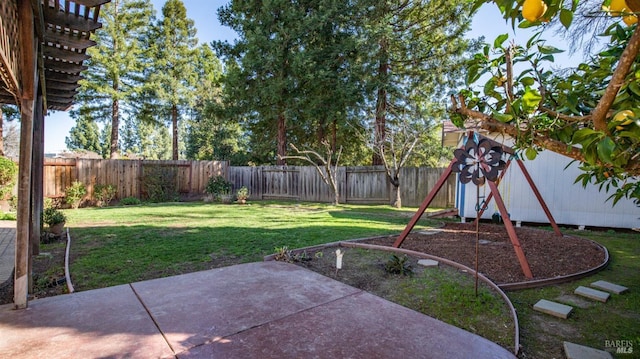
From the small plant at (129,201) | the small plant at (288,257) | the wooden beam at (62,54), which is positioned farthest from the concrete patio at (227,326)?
the small plant at (129,201)

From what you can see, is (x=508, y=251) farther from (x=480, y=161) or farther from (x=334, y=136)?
(x=334, y=136)

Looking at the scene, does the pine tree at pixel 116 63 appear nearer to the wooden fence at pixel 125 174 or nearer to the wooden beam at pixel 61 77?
the wooden fence at pixel 125 174

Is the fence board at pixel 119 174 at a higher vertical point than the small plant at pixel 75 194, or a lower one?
higher

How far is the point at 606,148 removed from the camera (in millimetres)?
1068

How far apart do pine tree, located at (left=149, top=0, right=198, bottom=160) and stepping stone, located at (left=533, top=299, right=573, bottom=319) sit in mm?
19778

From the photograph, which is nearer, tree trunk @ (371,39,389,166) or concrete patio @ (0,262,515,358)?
concrete patio @ (0,262,515,358)

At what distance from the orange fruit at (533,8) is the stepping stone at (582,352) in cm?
201

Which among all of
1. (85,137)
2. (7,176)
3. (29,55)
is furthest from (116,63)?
(85,137)

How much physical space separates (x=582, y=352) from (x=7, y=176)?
11130 millimetres

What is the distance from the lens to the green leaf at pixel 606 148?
3.46ft

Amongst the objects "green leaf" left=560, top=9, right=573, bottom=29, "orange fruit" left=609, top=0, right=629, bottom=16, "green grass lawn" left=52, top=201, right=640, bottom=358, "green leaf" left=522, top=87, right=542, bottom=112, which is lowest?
"green grass lawn" left=52, top=201, right=640, bottom=358

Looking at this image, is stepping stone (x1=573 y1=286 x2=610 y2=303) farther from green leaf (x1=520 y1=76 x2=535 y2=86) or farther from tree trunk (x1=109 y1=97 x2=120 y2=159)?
tree trunk (x1=109 y1=97 x2=120 y2=159)

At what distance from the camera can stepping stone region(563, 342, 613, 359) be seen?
6.20 feet

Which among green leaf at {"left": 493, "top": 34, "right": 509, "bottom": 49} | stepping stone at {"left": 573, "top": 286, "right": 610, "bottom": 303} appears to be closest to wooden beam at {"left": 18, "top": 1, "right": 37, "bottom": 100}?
green leaf at {"left": 493, "top": 34, "right": 509, "bottom": 49}
